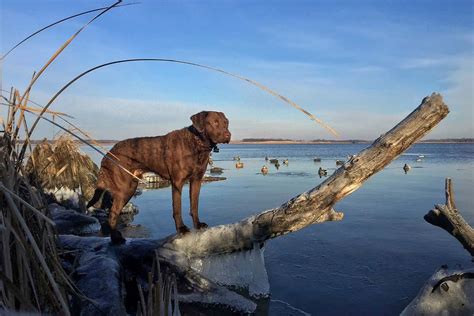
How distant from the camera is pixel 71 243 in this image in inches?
186

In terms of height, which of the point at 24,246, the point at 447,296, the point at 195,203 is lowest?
the point at 447,296

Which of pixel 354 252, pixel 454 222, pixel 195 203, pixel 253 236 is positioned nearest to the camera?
pixel 253 236

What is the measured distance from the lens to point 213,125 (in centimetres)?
486

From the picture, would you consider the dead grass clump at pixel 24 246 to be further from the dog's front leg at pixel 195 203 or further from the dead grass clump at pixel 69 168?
the dead grass clump at pixel 69 168

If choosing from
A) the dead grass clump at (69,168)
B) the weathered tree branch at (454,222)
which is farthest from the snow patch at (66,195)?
the weathered tree branch at (454,222)

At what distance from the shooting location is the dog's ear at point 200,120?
4.89 metres

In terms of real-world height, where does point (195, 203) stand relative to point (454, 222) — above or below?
above

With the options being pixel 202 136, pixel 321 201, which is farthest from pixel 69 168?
pixel 321 201

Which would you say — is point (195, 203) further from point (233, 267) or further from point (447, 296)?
point (447, 296)

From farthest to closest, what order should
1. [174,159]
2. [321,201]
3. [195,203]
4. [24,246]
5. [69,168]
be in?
[69,168] < [195,203] < [174,159] < [321,201] < [24,246]

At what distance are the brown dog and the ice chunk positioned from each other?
0.51 m

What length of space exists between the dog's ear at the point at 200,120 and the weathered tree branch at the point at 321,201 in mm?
1401

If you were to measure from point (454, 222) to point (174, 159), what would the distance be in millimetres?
4613

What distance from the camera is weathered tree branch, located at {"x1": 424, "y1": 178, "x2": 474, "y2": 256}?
5.82 metres
